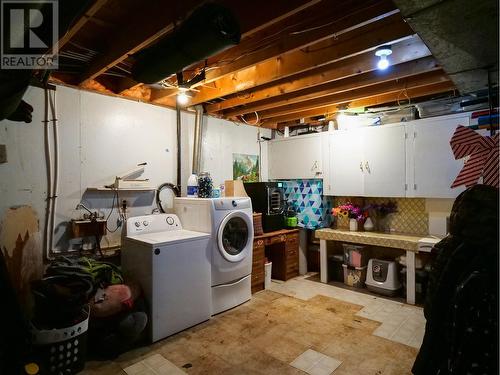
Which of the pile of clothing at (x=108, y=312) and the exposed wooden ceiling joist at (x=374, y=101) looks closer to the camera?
the pile of clothing at (x=108, y=312)

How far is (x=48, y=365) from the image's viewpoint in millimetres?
2072

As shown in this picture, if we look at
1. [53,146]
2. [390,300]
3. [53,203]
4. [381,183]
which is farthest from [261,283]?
[53,146]

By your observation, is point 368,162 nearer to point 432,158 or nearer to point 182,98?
point 432,158

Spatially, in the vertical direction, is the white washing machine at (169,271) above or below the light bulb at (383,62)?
below

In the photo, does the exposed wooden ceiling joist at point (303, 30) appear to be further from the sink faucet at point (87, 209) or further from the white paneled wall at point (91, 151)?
the sink faucet at point (87, 209)

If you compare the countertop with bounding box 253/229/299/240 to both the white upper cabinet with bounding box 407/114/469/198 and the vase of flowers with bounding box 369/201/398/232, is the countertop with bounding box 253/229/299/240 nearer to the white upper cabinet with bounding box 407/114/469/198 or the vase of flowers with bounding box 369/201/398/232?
the vase of flowers with bounding box 369/201/398/232

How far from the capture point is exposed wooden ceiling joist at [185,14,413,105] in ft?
6.91

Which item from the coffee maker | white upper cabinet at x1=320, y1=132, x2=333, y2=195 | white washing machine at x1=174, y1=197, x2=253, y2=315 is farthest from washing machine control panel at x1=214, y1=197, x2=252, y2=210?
white upper cabinet at x1=320, y1=132, x2=333, y2=195

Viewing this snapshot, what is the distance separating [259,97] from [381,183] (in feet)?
6.37

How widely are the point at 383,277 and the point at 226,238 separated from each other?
206cm

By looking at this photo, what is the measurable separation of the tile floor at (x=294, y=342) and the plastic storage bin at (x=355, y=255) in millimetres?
536

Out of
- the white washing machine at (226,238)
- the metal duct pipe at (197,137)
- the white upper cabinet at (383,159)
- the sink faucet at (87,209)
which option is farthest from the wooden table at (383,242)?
the sink faucet at (87,209)

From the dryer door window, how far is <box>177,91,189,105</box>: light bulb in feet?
4.89

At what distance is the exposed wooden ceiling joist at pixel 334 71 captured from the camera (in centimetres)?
233
